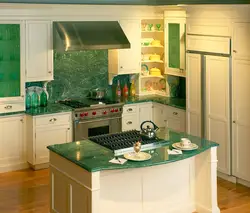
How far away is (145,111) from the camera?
8.39 m

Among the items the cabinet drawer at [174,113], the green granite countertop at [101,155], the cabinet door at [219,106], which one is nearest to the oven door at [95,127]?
the cabinet drawer at [174,113]

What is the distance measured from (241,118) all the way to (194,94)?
961mm

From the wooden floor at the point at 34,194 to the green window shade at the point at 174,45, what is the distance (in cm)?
221

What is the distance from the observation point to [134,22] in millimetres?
8242

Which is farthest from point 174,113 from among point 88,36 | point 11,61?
point 11,61

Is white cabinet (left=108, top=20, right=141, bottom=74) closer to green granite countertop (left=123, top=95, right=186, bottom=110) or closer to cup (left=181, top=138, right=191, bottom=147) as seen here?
green granite countertop (left=123, top=95, right=186, bottom=110)

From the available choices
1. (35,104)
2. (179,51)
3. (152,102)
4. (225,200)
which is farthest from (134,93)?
(225,200)

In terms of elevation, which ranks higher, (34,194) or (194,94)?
(194,94)

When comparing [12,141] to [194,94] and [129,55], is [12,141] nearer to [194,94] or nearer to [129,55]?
[129,55]

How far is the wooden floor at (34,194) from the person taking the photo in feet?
19.7

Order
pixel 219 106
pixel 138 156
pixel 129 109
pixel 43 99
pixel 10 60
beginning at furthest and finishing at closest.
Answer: pixel 129 109 < pixel 43 99 < pixel 10 60 < pixel 219 106 < pixel 138 156

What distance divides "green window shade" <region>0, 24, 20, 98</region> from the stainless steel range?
93 centimetres

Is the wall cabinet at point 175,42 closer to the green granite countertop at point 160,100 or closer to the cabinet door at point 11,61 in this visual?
the green granite countertop at point 160,100

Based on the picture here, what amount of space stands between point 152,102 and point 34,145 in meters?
2.20
